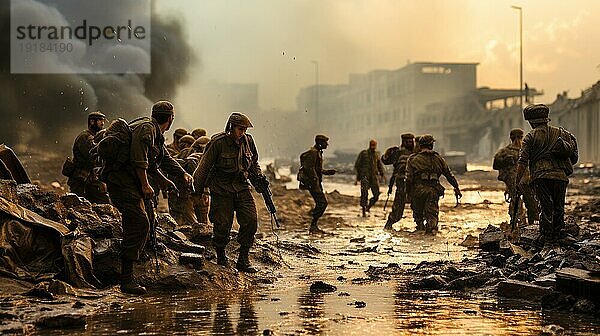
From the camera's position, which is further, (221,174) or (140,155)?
(221,174)

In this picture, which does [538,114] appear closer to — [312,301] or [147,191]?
[312,301]

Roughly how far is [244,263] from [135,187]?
2.02m

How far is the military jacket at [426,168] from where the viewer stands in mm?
14609

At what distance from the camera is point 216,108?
41406 mm

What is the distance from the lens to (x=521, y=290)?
24.7 ft

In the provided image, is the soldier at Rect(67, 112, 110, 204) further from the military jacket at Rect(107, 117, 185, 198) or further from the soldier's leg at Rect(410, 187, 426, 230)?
the soldier's leg at Rect(410, 187, 426, 230)

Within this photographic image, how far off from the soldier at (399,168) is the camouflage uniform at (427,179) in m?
1.20

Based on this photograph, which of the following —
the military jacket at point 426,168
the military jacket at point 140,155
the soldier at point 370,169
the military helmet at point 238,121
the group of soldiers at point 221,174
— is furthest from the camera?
the soldier at point 370,169

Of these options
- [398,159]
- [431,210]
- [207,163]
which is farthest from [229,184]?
[398,159]

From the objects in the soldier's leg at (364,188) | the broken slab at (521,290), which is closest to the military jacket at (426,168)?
the soldier's leg at (364,188)

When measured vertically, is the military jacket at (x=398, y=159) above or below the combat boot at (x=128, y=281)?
above

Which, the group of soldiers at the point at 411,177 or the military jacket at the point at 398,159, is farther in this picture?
the military jacket at the point at 398,159

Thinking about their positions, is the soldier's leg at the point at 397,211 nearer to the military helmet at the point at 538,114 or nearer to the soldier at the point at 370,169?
the soldier at the point at 370,169

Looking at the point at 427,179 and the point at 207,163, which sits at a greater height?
the point at 207,163
